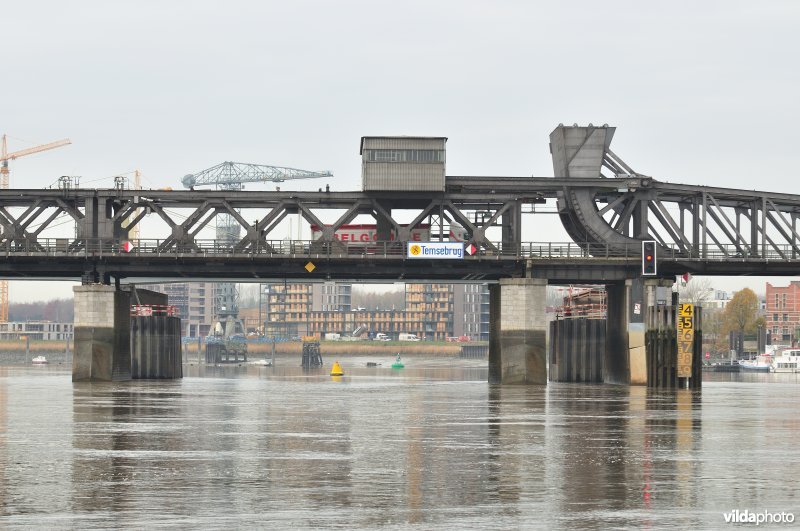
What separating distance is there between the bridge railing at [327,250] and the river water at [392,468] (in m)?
39.4

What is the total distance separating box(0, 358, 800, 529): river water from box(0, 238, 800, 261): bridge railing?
3936 cm

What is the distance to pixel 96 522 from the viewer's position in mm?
20484

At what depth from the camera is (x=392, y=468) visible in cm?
2866

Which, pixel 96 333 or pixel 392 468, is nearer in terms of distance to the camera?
pixel 392 468

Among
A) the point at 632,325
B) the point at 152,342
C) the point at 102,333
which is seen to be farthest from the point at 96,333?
the point at 632,325

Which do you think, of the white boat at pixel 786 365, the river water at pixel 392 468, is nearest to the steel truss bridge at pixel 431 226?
the river water at pixel 392 468

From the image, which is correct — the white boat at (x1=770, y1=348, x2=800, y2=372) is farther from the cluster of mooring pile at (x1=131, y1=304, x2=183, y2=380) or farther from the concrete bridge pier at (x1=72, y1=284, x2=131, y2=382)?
the concrete bridge pier at (x1=72, y1=284, x2=131, y2=382)

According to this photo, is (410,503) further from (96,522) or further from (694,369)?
(694,369)

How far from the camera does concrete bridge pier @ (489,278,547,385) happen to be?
88.8m

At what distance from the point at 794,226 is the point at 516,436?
6565 cm

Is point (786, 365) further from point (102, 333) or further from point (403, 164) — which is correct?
point (102, 333)

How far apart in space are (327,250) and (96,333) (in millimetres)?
18731

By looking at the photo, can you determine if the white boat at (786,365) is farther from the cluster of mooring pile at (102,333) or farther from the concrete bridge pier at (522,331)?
the cluster of mooring pile at (102,333)

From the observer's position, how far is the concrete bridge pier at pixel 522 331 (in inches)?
3494
